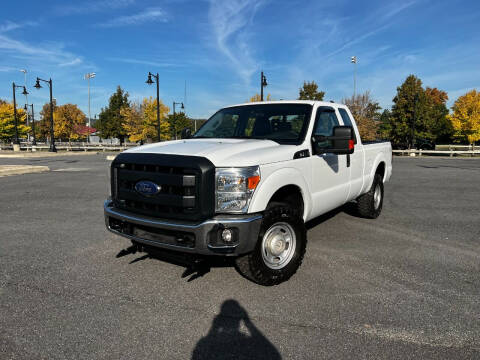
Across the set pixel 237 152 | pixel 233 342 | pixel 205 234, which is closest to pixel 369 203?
pixel 237 152

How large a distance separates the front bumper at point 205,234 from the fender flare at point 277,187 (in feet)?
0.42

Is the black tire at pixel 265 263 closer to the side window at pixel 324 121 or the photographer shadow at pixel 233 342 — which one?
the photographer shadow at pixel 233 342

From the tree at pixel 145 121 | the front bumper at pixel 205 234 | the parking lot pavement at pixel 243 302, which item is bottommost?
the parking lot pavement at pixel 243 302

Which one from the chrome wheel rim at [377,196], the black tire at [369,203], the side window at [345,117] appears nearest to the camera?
the side window at [345,117]

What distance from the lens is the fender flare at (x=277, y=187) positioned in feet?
11.2

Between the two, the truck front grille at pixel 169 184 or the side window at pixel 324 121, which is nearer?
the truck front grille at pixel 169 184

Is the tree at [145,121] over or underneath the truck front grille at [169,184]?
over

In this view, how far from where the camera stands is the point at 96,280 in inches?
153

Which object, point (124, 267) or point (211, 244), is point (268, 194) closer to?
point (211, 244)

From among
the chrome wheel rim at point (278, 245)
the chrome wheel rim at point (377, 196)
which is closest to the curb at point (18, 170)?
the chrome wheel rim at point (377, 196)

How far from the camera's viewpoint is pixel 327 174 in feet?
15.4

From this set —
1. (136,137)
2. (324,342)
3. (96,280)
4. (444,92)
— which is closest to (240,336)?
(324,342)

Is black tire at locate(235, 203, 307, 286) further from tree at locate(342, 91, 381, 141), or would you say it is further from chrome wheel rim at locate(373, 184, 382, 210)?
tree at locate(342, 91, 381, 141)

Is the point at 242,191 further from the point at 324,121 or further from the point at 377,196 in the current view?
the point at 377,196
